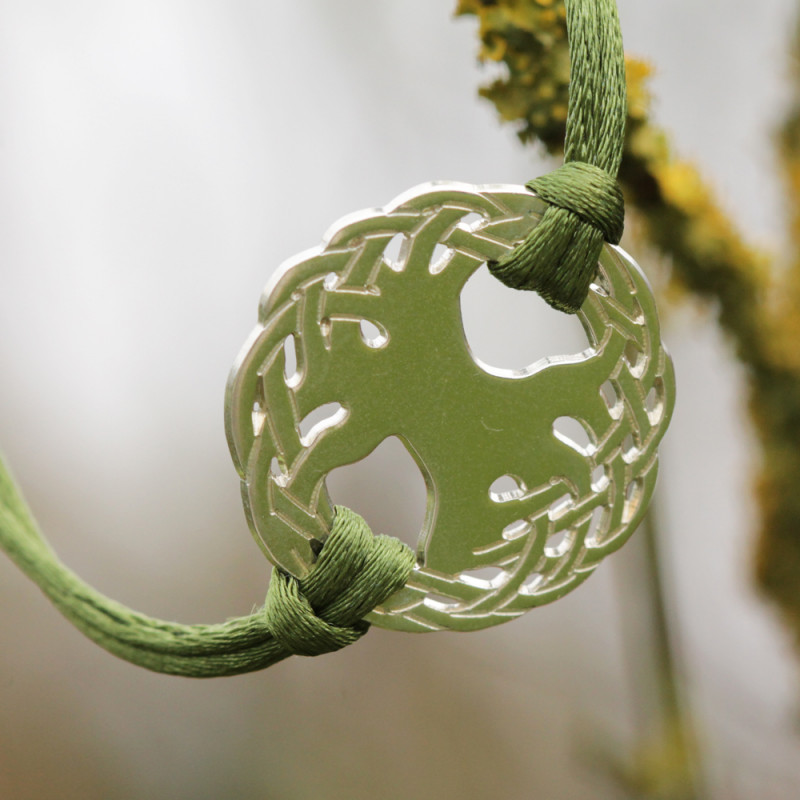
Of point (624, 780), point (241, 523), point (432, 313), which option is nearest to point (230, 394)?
point (432, 313)

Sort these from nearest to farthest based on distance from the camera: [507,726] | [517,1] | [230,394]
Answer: [230,394] → [517,1] → [507,726]

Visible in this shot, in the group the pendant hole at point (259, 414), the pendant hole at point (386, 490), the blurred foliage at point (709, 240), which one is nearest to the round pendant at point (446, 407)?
the pendant hole at point (259, 414)

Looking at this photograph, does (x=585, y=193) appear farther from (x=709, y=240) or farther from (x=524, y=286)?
(x=709, y=240)

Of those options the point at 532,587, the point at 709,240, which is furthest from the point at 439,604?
the point at 709,240

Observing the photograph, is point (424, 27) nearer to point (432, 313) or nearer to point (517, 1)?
point (517, 1)

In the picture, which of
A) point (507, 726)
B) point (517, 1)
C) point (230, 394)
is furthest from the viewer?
point (507, 726)

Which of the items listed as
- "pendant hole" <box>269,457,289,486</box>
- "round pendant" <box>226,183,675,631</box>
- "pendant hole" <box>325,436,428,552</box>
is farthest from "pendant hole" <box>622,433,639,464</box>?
"pendant hole" <box>325,436,428,552</box>

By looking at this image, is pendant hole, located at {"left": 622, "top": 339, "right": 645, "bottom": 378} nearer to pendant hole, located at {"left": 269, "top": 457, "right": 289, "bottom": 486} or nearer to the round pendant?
the round pendant

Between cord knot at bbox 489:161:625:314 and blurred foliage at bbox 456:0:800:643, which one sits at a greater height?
blurred foliage at bbox 456:0:800:643
